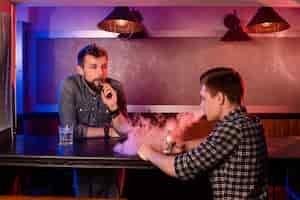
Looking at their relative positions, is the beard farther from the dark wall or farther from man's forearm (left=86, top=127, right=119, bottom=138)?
the dark wall

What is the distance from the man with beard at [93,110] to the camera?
2836 millimetres

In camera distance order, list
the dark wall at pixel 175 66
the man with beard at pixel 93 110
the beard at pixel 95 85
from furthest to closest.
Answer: the dark wall at pixel 175 66
the beard at pixel 95 85
the man with beard at pixel 93 110

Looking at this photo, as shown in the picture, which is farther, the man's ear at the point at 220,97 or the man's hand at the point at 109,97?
the man's hand at the point at 109,97

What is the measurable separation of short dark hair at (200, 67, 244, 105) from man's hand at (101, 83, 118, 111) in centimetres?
107

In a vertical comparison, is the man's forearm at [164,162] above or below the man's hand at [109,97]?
below

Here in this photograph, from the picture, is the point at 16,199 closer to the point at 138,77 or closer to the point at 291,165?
the point at 291,165

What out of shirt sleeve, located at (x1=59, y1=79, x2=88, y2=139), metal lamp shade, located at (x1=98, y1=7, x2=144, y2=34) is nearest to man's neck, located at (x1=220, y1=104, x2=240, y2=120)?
shirt sleeve, located at (x1=59, y1=79, x2=88, y2=139)

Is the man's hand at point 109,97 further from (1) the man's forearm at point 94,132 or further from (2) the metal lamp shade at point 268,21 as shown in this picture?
(2) the metal lamp shade at point 268,21

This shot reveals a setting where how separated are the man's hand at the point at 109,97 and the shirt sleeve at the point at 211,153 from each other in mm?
1096

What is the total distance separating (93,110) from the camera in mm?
3021

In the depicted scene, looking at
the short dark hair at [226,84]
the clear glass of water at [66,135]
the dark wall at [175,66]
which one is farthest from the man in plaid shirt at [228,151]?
the dark wall at [175,66]

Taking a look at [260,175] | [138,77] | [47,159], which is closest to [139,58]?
[138,77]

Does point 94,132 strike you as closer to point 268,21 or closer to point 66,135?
point 66,135

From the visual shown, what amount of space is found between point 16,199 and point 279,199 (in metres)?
2.64
